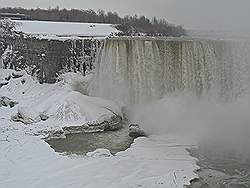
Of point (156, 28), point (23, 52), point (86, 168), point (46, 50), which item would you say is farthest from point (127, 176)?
point (156, 28)

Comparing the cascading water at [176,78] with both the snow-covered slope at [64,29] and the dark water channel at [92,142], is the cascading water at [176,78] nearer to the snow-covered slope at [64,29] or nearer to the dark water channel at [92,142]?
the dark water channel at [92,142]

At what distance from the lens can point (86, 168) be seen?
10.3m

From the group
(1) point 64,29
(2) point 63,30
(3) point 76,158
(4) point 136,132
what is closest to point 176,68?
(4) point 136,132

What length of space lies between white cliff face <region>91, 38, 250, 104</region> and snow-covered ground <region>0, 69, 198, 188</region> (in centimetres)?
150

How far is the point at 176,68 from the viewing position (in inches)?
677

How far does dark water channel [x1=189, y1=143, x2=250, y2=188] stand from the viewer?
31.8ft

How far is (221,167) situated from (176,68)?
697 cm

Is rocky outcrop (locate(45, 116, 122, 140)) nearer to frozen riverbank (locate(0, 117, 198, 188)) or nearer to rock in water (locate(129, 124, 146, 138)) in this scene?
rock in water (locate(129, 124, 146, 138))

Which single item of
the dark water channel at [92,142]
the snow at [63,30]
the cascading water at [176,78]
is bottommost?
the dark water channel at [92,142]


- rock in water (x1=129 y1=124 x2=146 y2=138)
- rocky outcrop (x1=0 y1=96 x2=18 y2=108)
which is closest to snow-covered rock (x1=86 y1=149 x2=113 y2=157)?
rock in water (x1=129 y1=124 x2=146 y2=138)

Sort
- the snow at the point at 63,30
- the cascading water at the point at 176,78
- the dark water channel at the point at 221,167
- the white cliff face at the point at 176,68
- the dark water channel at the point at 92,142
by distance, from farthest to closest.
A: the snow at the point at 63,30 < the white cliff face at the point at 176,68 < the cascading water at the point at 176,78 < the dark water channel at the point at 92,142 < the dark water channel at the point at 221,167

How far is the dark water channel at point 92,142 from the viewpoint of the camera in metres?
12.5

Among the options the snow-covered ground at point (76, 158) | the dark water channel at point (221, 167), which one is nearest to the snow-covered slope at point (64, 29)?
the snow-covered ground at point (76, 158)

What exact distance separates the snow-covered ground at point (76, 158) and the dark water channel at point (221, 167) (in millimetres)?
310
